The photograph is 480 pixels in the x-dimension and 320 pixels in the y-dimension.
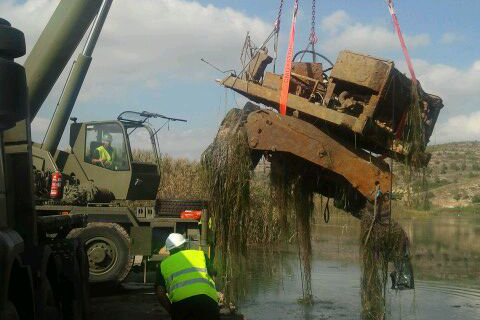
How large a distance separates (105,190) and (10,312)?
9504 millimetres

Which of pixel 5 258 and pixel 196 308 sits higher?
pixel 5 258

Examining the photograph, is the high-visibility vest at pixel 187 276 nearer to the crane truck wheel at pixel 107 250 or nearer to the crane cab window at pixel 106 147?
the crane truck wheel at pixel 107 250

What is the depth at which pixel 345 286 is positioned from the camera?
44.7 ft

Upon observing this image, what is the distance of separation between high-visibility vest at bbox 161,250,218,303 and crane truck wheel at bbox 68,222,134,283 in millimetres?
6062

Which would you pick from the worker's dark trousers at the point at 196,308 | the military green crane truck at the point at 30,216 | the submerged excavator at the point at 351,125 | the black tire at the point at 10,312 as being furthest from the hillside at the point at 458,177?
the black tire at the point at 10,312

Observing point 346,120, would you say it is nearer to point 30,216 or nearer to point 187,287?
point 187,287

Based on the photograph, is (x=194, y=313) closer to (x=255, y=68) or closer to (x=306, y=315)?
(x=255, y=68)

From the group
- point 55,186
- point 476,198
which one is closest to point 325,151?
point 55,186

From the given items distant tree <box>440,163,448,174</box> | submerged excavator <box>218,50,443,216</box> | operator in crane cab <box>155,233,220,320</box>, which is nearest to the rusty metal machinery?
submerged excavator <box>218,50,443,216</box>

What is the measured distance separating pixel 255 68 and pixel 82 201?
6.23 metres

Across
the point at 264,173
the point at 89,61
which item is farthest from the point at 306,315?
the point at 89,61

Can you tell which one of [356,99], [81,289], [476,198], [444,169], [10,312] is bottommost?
[81,289]

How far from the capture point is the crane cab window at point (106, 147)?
46.4 ft

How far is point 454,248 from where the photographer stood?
2233 centimetres
